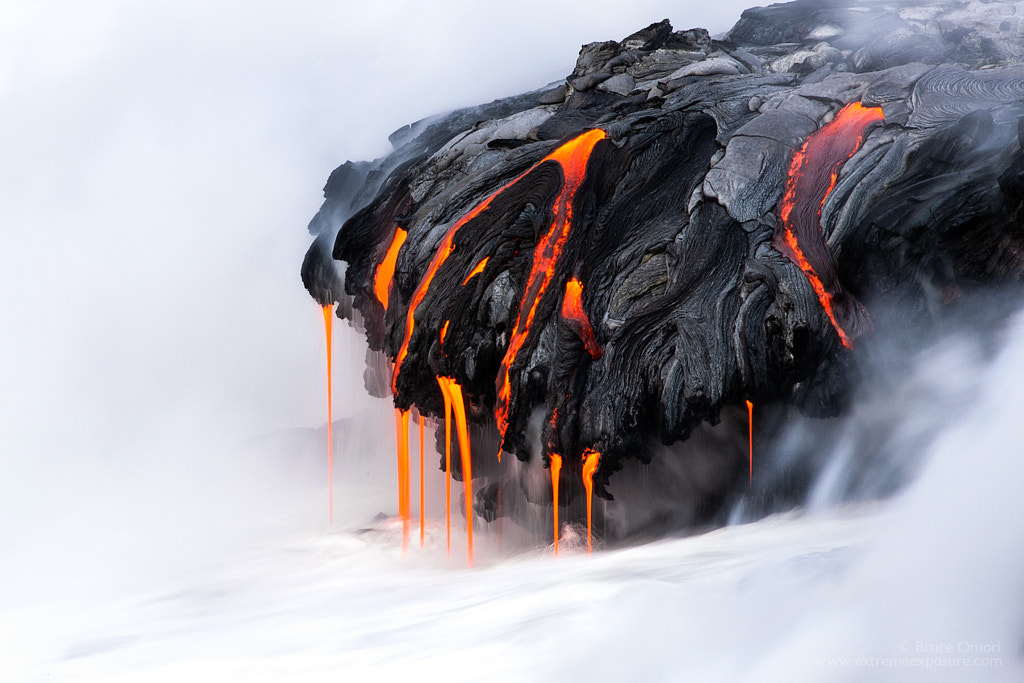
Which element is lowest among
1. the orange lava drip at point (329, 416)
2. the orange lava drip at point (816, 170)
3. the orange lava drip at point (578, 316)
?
the orange lava drip at point (329, 416)

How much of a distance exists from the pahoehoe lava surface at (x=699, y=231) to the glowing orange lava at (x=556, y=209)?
16 mm

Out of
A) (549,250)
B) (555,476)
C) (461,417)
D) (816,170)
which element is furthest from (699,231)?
(461,417)

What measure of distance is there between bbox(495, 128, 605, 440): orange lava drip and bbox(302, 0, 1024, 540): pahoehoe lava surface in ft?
0.06

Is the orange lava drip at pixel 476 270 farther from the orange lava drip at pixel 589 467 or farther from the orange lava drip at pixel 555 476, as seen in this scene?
the orange lava drip at pixel 589 467

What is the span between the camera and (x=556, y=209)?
5.74 meters

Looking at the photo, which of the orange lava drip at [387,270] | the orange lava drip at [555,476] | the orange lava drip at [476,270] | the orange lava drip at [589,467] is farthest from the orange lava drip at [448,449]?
the orange lava drip at [589,467]

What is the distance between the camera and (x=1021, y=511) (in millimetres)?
3334

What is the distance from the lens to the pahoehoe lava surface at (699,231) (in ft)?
15.4

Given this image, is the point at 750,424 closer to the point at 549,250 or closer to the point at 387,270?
the point at 549,250

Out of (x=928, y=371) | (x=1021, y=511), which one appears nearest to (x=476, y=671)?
(x=1021, y=511)

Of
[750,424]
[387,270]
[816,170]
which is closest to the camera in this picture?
[750,424]

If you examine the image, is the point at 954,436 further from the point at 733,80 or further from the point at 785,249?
the point at 733,80

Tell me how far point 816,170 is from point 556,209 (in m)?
1.58

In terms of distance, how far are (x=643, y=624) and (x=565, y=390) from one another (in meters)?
1.93
